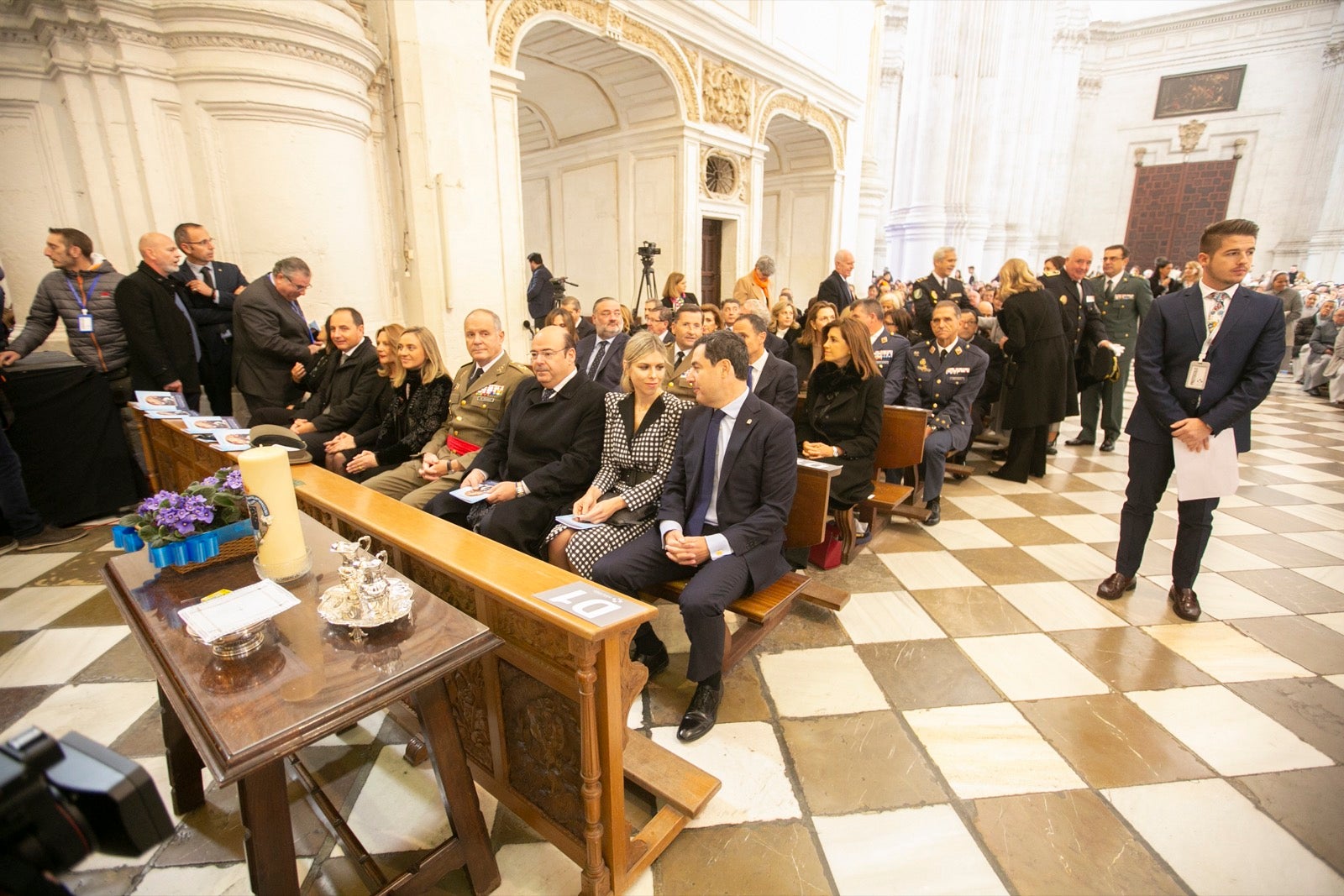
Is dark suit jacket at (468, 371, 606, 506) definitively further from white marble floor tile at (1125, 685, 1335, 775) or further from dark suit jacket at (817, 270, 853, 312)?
dark suit jacket at (817, 270, 853, 312)

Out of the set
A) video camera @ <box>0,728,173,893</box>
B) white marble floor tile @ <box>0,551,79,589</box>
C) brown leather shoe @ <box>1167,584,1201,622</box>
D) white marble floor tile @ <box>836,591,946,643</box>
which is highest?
video camera @ <box>0,728,173,893</box>

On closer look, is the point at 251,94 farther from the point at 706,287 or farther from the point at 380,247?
the point at 706,287

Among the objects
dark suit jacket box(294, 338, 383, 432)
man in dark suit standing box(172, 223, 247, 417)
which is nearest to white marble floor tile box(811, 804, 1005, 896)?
dark suit jacket box(294, 338, 383, 432)

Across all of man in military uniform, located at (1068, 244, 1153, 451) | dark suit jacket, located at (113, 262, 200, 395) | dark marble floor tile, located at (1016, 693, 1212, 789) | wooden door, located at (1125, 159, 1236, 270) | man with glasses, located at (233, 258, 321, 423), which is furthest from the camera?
wooden door, located at (1125, 159, 1236, 270)

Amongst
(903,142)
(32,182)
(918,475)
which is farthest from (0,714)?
(903,142)

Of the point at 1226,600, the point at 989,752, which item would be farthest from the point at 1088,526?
the point at 989,752

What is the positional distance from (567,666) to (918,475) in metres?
3.24

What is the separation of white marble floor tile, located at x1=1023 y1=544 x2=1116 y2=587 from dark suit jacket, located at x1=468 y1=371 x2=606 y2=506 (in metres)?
2.63

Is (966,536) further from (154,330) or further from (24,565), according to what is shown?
(24,565)

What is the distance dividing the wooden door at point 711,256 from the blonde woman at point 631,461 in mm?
7096

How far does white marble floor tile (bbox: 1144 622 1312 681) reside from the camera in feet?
8.18

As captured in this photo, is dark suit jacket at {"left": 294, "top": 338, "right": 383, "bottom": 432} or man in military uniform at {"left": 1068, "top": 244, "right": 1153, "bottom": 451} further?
man in military uniform at {"left": 1068, "top": 244, "right": 1153, "bottom": 451}

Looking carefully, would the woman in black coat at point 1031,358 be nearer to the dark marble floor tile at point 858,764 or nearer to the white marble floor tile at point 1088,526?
the white marble floor tile at point 1088,526

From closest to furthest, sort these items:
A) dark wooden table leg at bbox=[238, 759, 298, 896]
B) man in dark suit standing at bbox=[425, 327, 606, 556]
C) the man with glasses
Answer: dark wooden table leg at bbox=[238, 759, 298, 896], man in dark suit standing at bbox=[425, 327, 606, 556], the man with glasses
